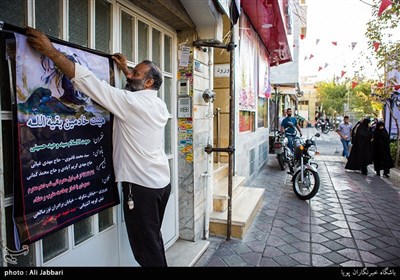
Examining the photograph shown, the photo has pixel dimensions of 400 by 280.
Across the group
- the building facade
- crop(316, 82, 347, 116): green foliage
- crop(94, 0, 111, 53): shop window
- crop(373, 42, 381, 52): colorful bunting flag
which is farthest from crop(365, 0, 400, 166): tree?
crop(316, 82, 347, 116): green foliage

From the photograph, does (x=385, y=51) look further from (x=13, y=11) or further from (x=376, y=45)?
(x=13, y=11)

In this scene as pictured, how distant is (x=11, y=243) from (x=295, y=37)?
14085 millimetres

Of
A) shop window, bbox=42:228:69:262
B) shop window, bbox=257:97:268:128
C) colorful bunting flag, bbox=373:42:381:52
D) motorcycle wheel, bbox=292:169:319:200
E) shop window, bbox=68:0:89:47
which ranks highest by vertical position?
colorful bunting flag, bbox=373:42:381:52

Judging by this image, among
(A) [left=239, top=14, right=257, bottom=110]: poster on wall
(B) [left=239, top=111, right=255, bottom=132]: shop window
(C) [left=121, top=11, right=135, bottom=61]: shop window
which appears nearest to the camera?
(C) [left=121, top=11, right=135, bottom=61]: shop window

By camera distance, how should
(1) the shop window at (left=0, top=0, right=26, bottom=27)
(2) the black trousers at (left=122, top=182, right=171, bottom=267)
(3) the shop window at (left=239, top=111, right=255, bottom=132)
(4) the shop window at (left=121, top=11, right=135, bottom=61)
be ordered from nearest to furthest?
(1) the shop window at (left=0, top=0, right=26, bottom=27) < (2) the black trousers at (left=122, top=182, right=171, bottom=267) < (4) the shop window at (left=121, top=11, right=135, bottom=61) < (3) the shop window at (left=239, top=111, right=255, bottom=132)

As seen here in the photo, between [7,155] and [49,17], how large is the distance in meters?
0.88

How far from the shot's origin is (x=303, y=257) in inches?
132

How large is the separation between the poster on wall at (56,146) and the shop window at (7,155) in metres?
0.06

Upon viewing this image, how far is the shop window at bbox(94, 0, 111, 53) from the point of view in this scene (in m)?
2.24

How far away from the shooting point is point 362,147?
8.45m

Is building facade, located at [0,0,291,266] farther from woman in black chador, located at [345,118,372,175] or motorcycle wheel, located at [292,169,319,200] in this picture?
woman in black chador, located at [345,118,372,175]

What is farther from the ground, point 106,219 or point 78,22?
point 78,22

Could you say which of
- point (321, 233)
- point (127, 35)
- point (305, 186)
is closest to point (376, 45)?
point (305, 186)

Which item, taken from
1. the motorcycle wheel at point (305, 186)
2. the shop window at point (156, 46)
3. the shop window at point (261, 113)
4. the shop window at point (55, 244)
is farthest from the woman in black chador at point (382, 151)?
the shop window at point (55, 244)
